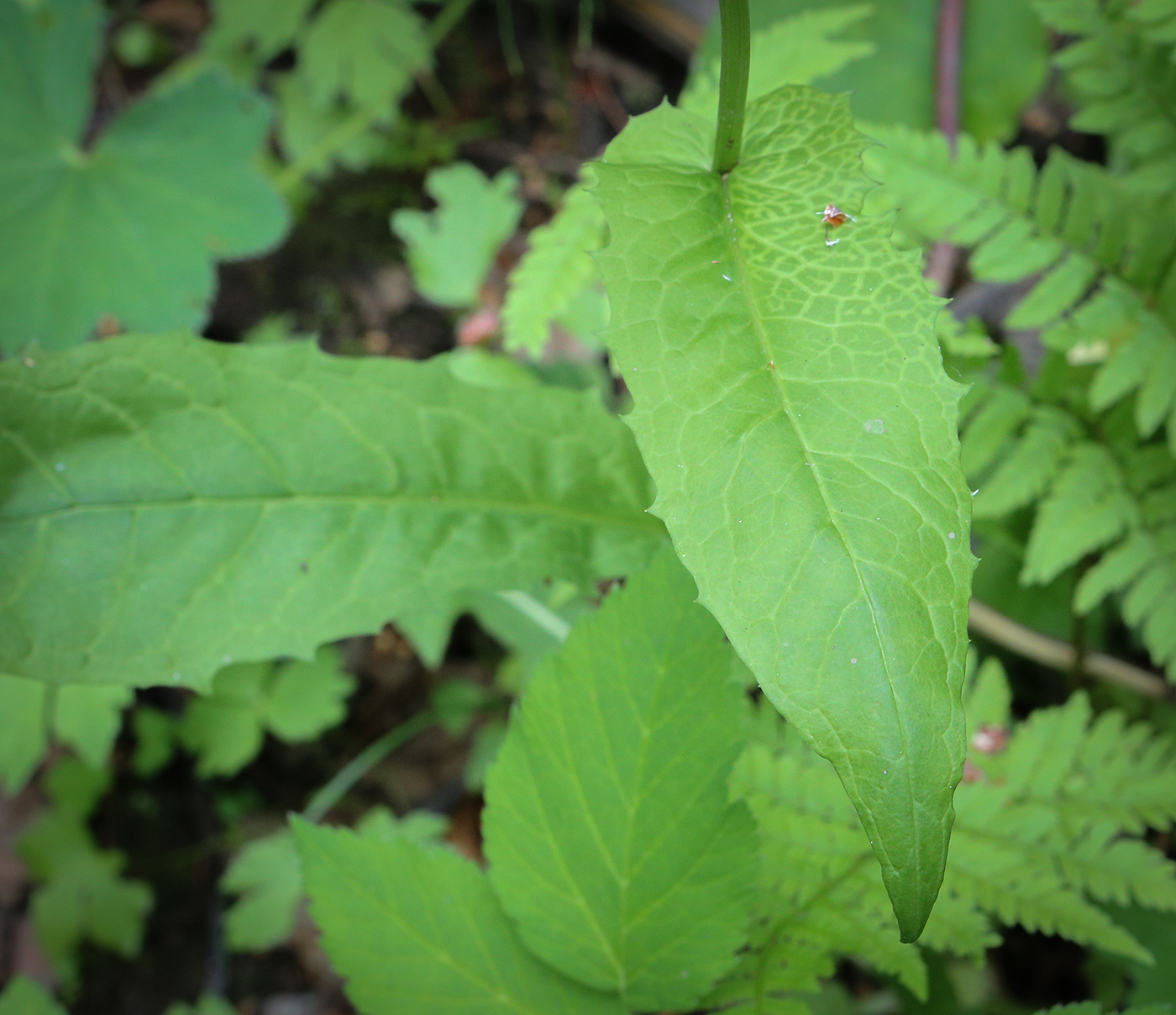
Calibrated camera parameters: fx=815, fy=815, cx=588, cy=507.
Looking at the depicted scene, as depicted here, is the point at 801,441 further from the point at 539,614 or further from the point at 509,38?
the point at 509,38

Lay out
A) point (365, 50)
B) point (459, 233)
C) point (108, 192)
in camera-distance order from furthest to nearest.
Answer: point (365, 50) < point (108, 192) < point (459, 233)

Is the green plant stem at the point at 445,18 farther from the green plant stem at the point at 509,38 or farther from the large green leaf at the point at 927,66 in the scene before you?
the large green leaf at the point at 927,66

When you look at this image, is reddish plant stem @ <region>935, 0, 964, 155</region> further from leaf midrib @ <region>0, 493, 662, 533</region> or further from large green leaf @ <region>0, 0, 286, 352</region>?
large green leaf @ <region>0, 0, 286, 352</region>

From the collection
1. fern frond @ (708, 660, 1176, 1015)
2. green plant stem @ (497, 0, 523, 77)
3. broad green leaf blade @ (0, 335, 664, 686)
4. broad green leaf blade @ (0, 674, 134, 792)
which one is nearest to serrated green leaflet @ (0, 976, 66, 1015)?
broad green leaf blade @ (0, 674, 134, 792)

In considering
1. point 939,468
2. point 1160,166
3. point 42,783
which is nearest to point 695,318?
point 939,468

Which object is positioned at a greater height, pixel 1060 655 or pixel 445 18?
pixel 445 18

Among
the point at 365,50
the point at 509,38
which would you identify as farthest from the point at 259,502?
the point at 509,38
